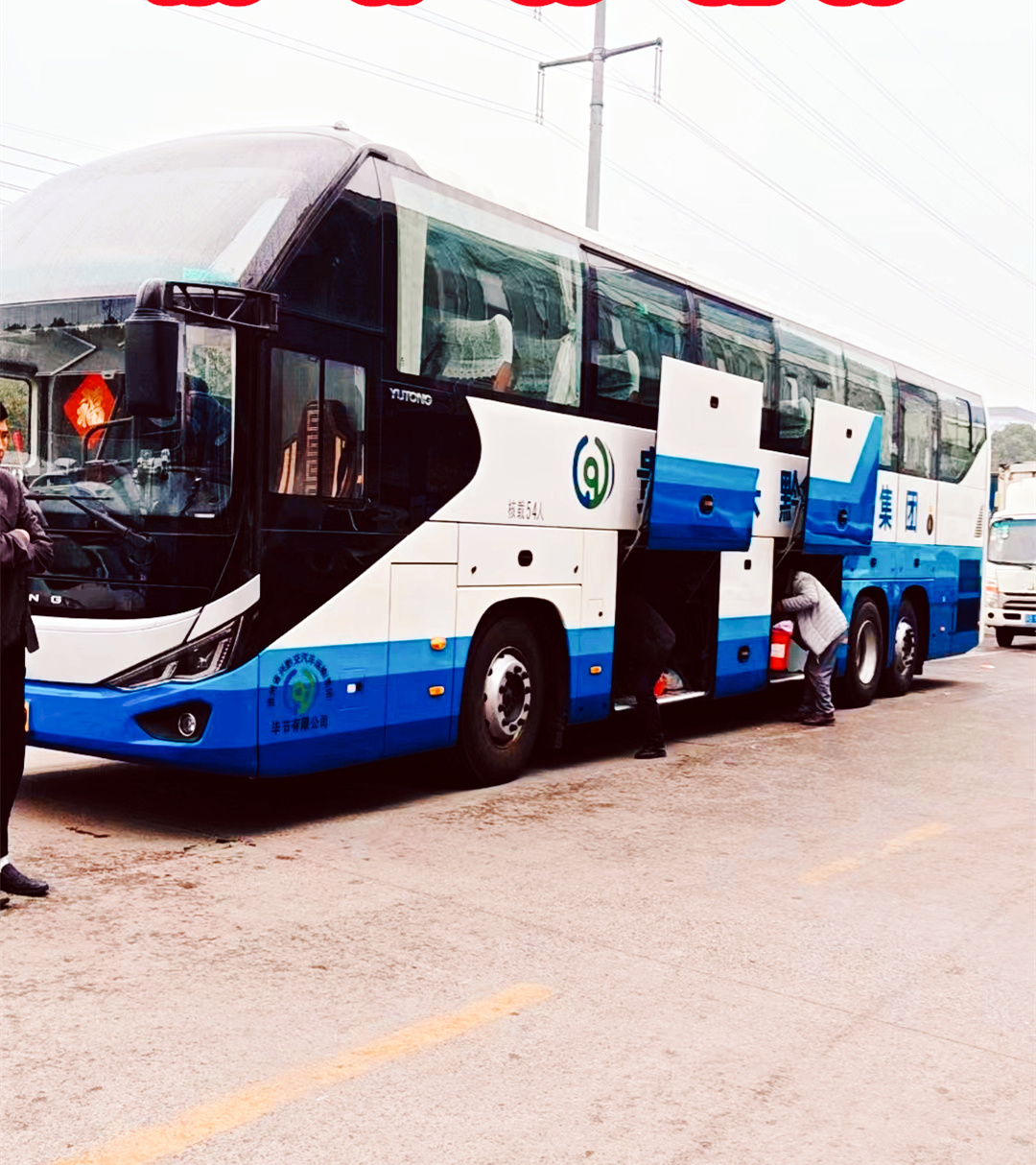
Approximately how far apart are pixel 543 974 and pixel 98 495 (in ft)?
11.1

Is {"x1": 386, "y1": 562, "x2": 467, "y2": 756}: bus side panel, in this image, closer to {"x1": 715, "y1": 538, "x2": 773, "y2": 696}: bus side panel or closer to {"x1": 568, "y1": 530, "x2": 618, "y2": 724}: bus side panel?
{"x1": 568, "y1": 530, "x2": 618, "y2": 724}: bus side panel

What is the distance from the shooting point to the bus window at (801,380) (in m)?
12.3

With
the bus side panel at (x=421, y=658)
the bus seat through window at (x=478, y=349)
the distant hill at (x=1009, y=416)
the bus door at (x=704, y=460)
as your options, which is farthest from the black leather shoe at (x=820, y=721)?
the distant hill at (x=1009, y=416)

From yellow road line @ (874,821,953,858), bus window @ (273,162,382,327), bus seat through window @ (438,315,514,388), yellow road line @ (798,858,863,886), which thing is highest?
bus window @ (273,162,382,327)

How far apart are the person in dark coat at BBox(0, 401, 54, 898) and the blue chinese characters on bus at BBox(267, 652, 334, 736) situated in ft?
5.17

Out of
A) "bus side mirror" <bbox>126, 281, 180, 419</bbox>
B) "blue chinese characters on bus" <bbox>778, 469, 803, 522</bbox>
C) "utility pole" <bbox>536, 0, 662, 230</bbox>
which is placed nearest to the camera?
"bus side mirror" <bbox>126, 281, 180, 419</bbox>

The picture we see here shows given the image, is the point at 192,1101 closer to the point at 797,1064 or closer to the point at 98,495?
the point at 797,1064

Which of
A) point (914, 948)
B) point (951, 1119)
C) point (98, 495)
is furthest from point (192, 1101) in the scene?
point (98, 495)

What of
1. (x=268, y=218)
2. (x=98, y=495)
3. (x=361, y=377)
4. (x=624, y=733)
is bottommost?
(x=624, y=733)

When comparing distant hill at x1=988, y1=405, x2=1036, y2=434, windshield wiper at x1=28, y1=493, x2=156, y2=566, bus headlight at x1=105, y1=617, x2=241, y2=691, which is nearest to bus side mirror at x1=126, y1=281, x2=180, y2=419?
windshield wiper at x1=28, y1=493, x2=156, y2=566

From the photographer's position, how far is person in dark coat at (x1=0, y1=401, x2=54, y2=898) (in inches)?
215

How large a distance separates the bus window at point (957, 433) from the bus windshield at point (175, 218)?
10.3 meters

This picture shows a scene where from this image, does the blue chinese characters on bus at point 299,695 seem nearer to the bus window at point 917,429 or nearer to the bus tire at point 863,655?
the bus tire at point 863,655

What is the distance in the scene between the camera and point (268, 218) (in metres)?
7.07
